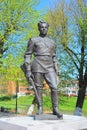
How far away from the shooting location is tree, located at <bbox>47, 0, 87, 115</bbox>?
24219 millimetres

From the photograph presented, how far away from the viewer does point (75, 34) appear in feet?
80.9

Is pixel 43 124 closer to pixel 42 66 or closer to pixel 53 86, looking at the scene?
pixel 53 86

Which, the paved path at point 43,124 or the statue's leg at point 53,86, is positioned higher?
the statue's leg at point 53,86

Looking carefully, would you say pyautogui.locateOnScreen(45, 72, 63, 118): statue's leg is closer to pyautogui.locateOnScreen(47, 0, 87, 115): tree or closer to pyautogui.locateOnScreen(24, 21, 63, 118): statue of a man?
pyautogui.locateOnScreen(24, 21, 63, 118): statue of a man

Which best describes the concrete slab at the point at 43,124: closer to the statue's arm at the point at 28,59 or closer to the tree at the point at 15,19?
the statue's arm at the point at 28,59

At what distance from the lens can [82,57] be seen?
24266 mm

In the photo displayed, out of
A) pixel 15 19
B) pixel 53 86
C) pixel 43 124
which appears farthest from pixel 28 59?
pixel 15 19

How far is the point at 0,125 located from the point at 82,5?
16591mm

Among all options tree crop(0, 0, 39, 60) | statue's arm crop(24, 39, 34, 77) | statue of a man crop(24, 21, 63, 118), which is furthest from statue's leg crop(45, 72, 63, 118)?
tree crop(0, 0, 39, 60)

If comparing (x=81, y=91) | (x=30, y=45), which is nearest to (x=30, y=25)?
(x=81, y=91)

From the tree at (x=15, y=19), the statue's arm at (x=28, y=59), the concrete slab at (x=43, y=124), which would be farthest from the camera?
the tree at (x=15, y=19)

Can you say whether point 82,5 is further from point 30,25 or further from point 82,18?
point 30,25

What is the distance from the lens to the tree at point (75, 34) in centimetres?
2422

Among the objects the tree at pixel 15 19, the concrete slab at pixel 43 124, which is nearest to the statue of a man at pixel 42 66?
the concrete slab at pixel 43 124
